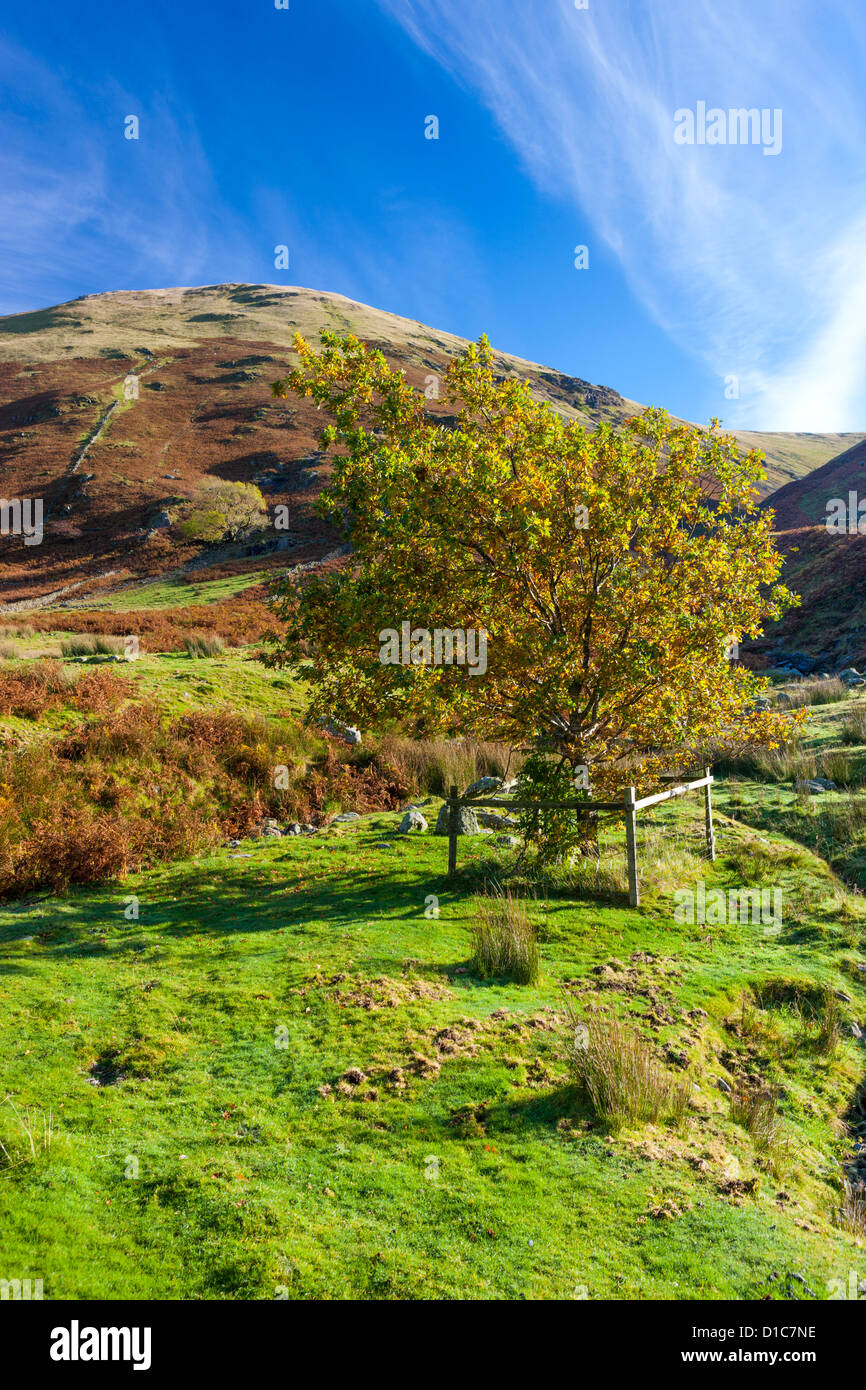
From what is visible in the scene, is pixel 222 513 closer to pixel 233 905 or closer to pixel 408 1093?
pixel 233 905

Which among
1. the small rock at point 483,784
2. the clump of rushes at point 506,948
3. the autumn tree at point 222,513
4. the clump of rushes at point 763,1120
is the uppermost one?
the autumn tree at point 222,513

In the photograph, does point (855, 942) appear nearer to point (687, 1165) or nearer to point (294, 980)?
point (687, 1165)

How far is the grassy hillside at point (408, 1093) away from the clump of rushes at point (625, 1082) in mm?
108

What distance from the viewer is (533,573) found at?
38.0ft

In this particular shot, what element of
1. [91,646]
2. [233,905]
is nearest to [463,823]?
[233,905]

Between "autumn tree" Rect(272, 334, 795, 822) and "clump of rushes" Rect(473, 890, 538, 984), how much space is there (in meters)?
3.55

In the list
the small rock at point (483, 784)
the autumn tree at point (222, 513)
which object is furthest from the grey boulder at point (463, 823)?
the autumn tree at point (222, 513)

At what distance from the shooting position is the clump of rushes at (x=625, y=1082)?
5645mm

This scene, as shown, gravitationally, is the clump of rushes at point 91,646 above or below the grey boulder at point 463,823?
above

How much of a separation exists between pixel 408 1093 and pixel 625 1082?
1.85m

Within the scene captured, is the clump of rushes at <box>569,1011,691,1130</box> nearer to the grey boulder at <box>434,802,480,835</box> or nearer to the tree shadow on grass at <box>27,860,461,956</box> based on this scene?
the tree shadow on grass at <box>27,860,461,956</box>

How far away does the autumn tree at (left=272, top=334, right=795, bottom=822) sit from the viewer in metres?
10.9

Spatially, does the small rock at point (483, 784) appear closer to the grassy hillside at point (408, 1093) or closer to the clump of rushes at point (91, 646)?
the grassy hillside at point (408, 1093)

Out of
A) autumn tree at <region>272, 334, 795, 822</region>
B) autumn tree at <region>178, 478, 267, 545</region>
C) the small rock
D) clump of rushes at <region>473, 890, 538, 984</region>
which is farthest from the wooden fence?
autumn tree at <region>178, 478, 267, 545</region>
